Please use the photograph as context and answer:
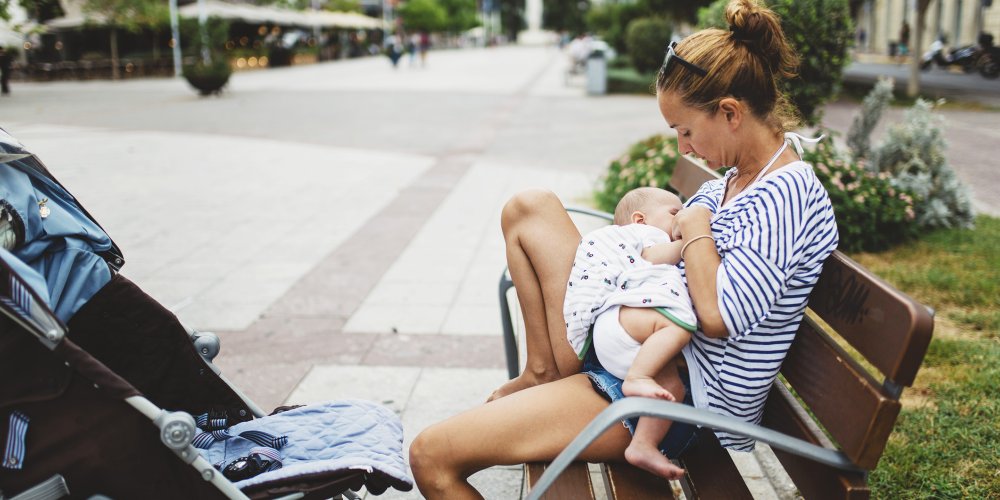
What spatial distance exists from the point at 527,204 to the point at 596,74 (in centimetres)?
1991

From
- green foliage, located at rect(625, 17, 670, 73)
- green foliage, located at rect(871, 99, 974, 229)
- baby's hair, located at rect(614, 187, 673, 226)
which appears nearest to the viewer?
baby's hair, located at rect(614, 187, 673, 226)

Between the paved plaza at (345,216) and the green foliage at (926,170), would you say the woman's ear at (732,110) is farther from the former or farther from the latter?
the green foliage at (926,170)

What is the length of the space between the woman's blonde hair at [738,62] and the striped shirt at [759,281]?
0.22 m

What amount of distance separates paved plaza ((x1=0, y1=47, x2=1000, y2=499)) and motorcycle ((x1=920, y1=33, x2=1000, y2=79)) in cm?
1185

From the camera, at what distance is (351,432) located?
224 centimetres

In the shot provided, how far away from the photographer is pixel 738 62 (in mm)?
1926

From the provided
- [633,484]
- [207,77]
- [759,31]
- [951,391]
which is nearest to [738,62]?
[759,31]

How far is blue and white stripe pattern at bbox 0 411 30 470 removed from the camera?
1.58 m

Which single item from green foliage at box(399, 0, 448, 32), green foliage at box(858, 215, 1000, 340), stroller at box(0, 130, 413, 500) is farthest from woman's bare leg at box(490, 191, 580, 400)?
green foliage at box(399, 0, 448, 32)

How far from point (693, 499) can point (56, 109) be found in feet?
66.4

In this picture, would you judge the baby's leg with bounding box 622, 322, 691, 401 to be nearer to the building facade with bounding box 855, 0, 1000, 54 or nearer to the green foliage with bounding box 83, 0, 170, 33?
the building facade with bounding box 855, 0, 1000, 54

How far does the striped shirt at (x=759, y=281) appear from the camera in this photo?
181 centimetres

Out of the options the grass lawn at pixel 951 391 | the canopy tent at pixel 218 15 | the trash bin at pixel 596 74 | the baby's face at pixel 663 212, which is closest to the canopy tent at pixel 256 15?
the canopy tent at pixel 218 15

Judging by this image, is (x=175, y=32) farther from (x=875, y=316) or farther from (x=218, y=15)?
(x=875, y=316)
